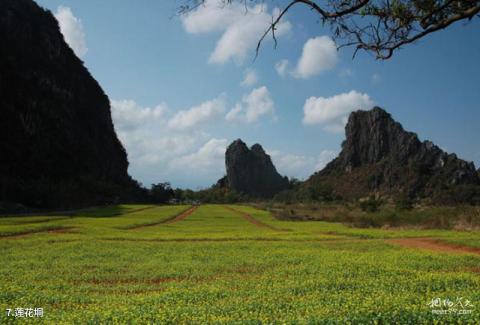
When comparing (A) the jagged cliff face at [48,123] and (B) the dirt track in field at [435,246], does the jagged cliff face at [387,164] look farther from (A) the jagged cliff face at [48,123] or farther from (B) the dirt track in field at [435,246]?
(B) the dirt track in field at [435,246]

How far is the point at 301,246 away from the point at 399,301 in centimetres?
1844

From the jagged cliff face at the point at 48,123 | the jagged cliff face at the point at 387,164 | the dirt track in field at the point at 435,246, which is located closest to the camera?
the dirt track in field at the point at 435,246

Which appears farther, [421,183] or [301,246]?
[421,183]

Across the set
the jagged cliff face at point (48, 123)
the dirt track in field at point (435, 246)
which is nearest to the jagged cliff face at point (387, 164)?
the jagged cliff face at point (48, 123)

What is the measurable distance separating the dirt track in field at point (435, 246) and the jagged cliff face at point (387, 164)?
76.5 metres

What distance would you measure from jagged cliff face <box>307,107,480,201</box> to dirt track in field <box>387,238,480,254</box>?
7647 centimetres

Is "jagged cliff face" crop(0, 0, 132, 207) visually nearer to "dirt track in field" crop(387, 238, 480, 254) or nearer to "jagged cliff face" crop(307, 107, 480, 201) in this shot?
"dirt track in field" crop(387, 238, 480, 254)

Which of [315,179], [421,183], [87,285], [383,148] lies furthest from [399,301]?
[315,179]

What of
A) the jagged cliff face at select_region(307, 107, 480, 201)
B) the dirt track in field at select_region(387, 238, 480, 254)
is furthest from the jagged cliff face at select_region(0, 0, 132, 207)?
the jagged cliff face at select_region(307, 107, 480, 201)

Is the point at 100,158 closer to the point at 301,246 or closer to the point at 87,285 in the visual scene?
the point at 301,246

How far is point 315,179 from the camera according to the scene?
161125mm

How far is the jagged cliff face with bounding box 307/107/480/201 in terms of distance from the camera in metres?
108

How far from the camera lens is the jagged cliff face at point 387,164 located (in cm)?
10794

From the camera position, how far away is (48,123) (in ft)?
355
